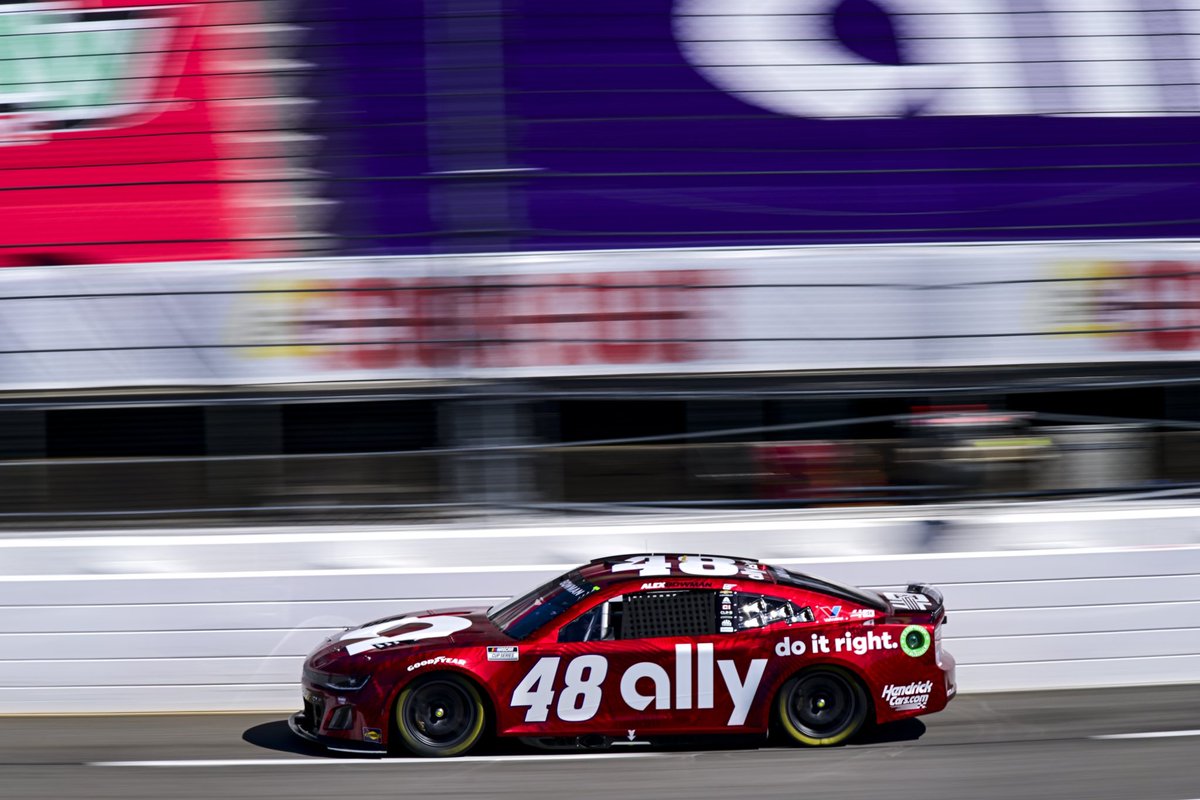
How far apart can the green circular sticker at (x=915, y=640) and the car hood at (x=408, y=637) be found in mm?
2070

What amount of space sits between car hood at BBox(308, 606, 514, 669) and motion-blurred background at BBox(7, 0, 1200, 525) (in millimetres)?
1785

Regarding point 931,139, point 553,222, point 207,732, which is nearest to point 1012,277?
point 931,139

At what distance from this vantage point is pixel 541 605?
282 inches

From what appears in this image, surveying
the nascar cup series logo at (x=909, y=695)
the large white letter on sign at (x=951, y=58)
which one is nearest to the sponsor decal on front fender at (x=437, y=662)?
the nascar cup series logo at (x=909, y=695)

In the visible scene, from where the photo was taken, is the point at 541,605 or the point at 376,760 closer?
the point at 376,760

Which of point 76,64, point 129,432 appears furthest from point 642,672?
point 76,64

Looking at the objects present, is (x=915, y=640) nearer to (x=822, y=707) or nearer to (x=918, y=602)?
(x=918, y=602)

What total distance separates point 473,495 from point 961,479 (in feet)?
11.1

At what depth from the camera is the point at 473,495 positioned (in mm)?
9102

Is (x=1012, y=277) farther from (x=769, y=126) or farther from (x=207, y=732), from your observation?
(x=207, y=732)

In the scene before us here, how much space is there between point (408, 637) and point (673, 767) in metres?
1.55

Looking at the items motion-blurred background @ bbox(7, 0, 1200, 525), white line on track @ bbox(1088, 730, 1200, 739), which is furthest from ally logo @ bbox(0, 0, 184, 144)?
white line on track @ bbox(1088, 730, 1200, 739)

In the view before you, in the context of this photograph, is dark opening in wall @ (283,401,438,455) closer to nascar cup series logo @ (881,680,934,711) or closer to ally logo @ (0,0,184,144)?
ally logo @ (0,0,184,144)

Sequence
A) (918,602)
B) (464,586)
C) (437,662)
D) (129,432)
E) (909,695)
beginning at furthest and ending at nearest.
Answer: (129,432) < (464,586) < (918,602) < (909,695) < (437,662)
